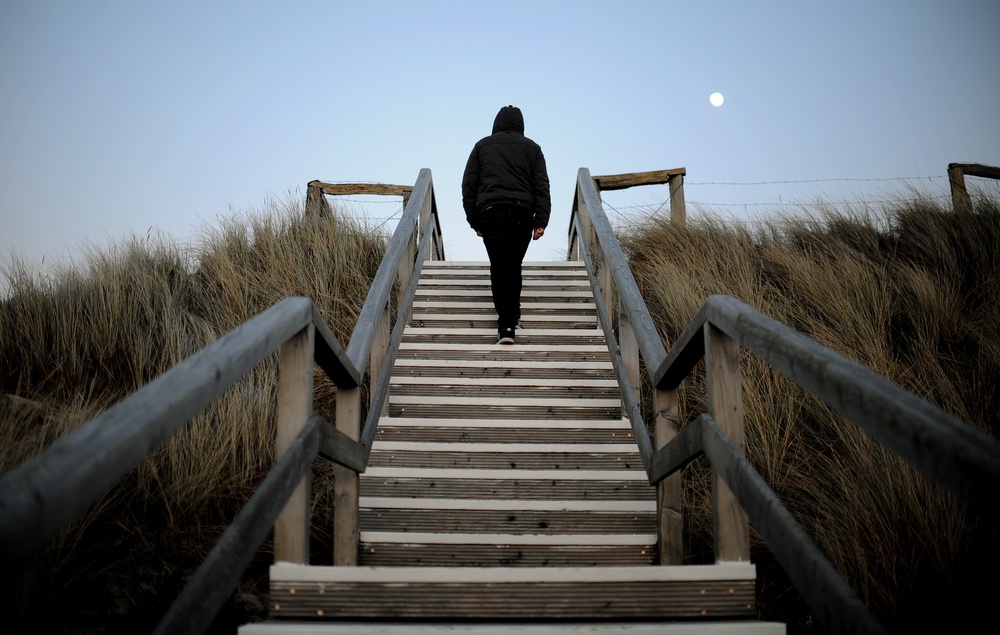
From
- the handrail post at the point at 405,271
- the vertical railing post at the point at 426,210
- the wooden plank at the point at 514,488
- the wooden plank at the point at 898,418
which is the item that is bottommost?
the wooden plank at the point at 514,488

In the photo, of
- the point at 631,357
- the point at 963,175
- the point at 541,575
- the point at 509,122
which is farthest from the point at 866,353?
the point at 963,175

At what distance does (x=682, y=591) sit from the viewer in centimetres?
213

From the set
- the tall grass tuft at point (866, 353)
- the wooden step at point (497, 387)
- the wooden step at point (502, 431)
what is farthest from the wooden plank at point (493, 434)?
the tall grass tuft at point (866, 353)

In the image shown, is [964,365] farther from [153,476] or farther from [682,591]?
[153,476]

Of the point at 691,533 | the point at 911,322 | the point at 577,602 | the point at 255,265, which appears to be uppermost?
the point at 255,265

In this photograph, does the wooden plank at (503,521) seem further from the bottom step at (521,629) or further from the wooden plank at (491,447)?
the bottom step at (521,629)

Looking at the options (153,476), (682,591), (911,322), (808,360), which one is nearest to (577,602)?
(682,591)

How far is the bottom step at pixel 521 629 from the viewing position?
1864 millimetres

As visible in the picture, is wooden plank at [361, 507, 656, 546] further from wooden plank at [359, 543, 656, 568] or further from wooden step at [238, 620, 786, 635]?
wooden step at [238, 620, 786, 635]

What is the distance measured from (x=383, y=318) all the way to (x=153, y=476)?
1.36 metres

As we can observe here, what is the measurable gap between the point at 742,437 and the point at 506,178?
→ 3425 millimetres

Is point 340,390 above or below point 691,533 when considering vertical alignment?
above

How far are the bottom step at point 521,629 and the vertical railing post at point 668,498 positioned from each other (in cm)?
88

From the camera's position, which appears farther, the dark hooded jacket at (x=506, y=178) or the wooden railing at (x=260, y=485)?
the dark hooded jacket at (x=506, y=178)
